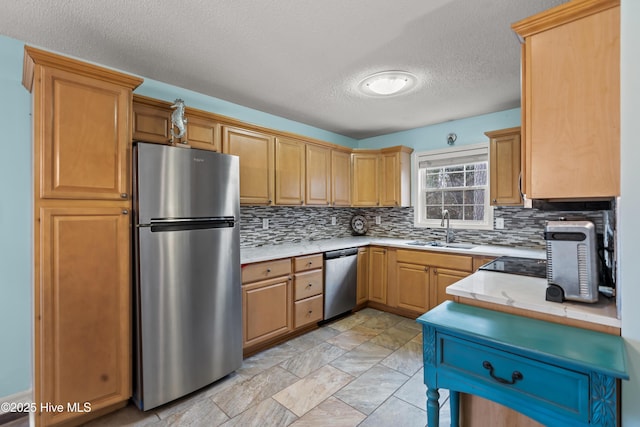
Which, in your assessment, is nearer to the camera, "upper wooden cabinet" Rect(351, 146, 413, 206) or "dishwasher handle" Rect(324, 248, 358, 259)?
"dishwasher handle" Rect(324, 248, 358, 259)

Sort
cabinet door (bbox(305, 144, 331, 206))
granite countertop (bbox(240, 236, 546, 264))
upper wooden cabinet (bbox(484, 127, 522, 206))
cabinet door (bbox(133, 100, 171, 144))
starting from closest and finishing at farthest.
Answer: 1. cabinet door (bbox(133, 100, 171, 144))
2. granite countertop (bbox(240, 236, 546, 264))
3. upper wooden cabinet (bbox(484, 127, 522, 206))
4. cabinet door (bbox(305, 144, 331, 206))

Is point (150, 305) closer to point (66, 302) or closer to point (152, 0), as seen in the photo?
point (66, 302)

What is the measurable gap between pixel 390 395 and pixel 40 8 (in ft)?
10.6

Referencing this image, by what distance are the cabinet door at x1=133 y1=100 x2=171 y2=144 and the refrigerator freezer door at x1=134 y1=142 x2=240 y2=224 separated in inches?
18.2

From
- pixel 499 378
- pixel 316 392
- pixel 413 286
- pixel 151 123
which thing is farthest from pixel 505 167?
pixel 151 123

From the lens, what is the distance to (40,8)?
5.33 feet

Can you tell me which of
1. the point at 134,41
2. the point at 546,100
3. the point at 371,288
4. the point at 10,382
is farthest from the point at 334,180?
the point at 10,382

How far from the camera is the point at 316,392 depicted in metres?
2.09

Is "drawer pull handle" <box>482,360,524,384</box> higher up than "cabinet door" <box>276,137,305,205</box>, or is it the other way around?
"cabinet door" <box>276,137,305,205</box>

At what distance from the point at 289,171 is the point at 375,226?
181cm

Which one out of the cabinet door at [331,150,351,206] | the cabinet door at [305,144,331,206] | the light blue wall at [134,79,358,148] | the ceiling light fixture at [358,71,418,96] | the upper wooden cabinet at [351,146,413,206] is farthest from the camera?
the upper wooden cabinet at [351,146,413,206]

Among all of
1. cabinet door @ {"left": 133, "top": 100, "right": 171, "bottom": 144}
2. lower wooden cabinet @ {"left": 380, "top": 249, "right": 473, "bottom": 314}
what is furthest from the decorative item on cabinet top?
lower wooden cabinet @ {"left": 380, "top": 249, "right": 473, "bottom": 314}

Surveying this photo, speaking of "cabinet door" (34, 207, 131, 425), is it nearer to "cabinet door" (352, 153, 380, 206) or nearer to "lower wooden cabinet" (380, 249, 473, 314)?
"lower wooden cabinet" (380, 249, 473, 314)

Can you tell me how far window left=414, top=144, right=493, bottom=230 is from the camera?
354 centimetres
